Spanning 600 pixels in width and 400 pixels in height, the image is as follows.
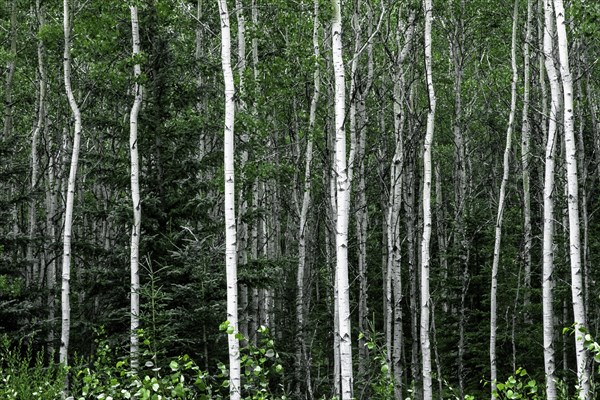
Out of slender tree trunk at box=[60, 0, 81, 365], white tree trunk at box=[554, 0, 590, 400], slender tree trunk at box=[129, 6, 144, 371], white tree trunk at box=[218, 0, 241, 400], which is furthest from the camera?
slender tree trunk at box=[60, 0, 81, 365]

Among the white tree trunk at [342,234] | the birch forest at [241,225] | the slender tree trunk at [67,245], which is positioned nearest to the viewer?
the white tree trunk at [342,234]

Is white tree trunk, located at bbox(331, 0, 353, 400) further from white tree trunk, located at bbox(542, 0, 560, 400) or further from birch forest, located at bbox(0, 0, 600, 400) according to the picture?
white tree trunk, located at bbox(542, 0, 560, 400)

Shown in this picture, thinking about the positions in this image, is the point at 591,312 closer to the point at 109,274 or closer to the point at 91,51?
the point at 109,274

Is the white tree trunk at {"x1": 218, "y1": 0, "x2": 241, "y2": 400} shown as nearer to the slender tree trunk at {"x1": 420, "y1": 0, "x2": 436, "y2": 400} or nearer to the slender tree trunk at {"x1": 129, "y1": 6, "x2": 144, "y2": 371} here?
the slender tree trunk at {"x1": 129, "y1": 6, "x2": 144, "y2": 371}

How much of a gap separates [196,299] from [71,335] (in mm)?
4136

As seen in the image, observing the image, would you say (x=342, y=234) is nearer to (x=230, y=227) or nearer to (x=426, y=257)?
(x=230, y=227)

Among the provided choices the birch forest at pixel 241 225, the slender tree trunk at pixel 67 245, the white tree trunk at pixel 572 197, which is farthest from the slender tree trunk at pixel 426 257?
the slender tree trunk at pixel 67 245

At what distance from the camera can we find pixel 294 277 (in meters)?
21.6

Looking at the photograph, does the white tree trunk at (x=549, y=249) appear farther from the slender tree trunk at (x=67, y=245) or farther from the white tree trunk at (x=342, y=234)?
the slender tree trunk at (x=67, y=245)

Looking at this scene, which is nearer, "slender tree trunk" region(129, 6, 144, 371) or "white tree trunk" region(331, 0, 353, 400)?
"white tree trunk" region(331, 0, 353, 400)

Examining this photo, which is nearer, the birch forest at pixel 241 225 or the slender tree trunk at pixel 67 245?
the birch forest at pixel 241 225

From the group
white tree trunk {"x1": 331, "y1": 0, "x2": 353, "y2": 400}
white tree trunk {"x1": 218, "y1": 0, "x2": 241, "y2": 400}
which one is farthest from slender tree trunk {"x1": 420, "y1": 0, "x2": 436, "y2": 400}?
white tree trunk {"x1": 218, "y1": 0, "x2": 241, "y2": 400}

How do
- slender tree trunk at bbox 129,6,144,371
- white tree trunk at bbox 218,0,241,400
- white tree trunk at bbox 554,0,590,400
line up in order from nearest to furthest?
white tree trunk at bbox 218,0,241,400, white tree trunk at bbox 554,0,590,400, slender tree trunk at bbox 129,6,144,371

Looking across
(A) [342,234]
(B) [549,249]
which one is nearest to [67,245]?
(A) [342,234]
